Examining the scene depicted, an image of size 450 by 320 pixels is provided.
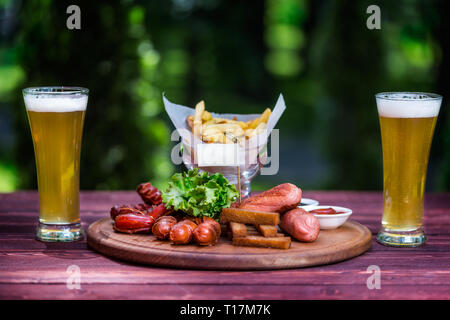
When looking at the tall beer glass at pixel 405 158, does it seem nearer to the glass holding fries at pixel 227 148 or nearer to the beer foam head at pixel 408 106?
the beer foam head at pixel 408 106

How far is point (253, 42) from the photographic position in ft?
24.2

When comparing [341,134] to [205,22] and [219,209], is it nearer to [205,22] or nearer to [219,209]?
[205,22]

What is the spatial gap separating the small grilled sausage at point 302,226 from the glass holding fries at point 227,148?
32cm

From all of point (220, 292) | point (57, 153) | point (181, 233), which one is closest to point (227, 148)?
point (181, 233)

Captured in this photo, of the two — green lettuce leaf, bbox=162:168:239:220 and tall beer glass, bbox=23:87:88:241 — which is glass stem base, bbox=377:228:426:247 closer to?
green lettuce leaf, bbox=162:168:239:220

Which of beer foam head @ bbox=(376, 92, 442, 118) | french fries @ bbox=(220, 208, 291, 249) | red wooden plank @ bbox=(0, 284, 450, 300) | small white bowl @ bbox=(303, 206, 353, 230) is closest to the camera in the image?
red wooden plank @ bbox=(0, 284, 450, 300)

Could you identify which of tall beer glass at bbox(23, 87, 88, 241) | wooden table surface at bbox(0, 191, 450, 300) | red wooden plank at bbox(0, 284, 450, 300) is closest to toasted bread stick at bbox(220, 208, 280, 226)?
wooden table surface at bbox(0, 191, 450, 300)

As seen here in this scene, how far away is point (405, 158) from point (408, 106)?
19 centimetres

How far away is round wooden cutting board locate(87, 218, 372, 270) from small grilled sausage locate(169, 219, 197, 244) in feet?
0.07

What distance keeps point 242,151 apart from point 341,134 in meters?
4.43

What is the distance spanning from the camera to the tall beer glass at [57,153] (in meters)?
2.28

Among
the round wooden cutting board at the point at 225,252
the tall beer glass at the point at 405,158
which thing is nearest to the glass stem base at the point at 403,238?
the tall beer glass at the point at 405,158

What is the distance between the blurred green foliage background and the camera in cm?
462

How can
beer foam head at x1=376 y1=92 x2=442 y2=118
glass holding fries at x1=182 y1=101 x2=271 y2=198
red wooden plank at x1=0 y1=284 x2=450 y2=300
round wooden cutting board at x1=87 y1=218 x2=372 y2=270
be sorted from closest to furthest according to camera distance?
red wooden plank at x1=0 y1=284 x2=450 y2=300
round wooden cutting board at x1=87 y1=218 x2=372 y2=270
beer foam head at x1=376 y1=92 x2=442 y2=118
glass holding fries at x1=182 y1=101 x2=271 y2=198
